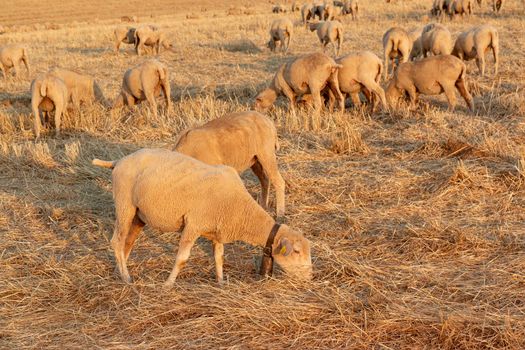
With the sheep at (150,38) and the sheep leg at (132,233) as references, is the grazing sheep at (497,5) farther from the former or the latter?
the sheep leg at (132,233)

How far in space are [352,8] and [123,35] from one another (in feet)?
41.8

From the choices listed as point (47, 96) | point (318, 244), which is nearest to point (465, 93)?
point (318, 244)

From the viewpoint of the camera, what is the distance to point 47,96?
39.9 ft

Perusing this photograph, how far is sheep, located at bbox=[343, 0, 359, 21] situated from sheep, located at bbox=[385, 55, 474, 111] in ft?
68.0

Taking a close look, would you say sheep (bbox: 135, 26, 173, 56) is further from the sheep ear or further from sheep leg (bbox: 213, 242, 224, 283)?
the sheep ear

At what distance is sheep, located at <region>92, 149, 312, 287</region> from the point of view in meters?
5.51

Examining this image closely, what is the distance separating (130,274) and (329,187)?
305cm

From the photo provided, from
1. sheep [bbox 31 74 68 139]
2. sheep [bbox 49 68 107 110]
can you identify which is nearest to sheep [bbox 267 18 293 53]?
sheep [bbox 49 68 107 110]

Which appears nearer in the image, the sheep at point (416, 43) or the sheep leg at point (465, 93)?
the sheep leg at point (465, 93)

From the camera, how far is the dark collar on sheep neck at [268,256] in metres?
5.50

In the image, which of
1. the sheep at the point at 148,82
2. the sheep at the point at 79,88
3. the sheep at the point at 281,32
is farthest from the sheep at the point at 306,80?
the sheep at the point at 281,32

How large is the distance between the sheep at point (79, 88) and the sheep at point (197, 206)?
8.43m

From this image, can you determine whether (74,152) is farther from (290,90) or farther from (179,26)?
(179,26)

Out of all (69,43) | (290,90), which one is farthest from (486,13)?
(290,90)
